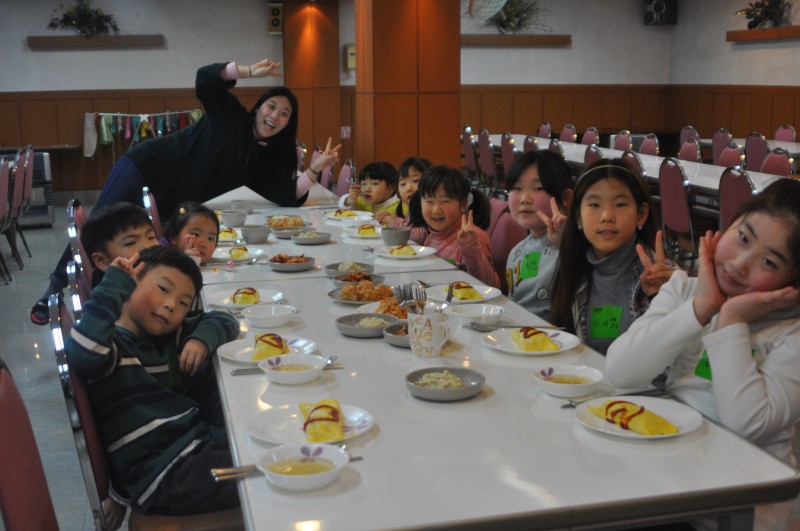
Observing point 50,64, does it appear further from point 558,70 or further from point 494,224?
point 494,224

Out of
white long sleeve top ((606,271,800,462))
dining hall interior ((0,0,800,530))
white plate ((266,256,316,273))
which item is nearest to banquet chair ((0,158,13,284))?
dining hall interior ((0,0,800,530))

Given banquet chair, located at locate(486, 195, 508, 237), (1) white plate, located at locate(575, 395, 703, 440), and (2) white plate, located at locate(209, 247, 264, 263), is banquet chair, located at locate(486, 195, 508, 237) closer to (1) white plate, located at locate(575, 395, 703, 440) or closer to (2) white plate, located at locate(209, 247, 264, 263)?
(2) white plate, located at locate(209, 247, 264, 263)

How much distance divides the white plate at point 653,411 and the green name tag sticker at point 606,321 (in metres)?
0.71

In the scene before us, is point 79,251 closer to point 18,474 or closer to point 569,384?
point 18,474

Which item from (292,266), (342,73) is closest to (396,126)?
(292,266)

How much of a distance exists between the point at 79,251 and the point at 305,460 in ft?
6.71

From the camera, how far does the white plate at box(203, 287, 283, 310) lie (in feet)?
8.82

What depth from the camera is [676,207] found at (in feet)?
19.6

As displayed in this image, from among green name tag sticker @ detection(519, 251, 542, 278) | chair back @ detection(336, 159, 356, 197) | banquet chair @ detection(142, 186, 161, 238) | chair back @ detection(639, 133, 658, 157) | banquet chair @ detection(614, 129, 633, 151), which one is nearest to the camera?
green name tag sticker @ detection(519, 251, 542, 278)

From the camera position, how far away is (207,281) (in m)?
3.19

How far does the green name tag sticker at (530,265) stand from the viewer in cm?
310

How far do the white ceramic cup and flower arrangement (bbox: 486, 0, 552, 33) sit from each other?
11322mm

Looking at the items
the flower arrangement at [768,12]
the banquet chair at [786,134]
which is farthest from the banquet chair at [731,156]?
the flower arrangement at [768,12]

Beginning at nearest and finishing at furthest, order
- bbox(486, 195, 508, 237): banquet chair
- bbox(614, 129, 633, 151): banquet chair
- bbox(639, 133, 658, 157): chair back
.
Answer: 1. bbox(486, 195, 508, 237): banquet chair
2. bbox(639, 133, 658, 157): chair back
3. bbox(614, 129, 633, 151): banquet chair
